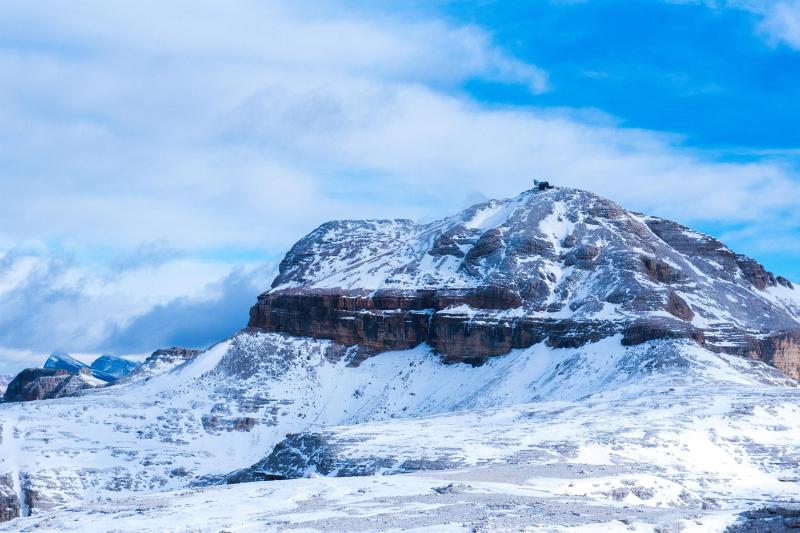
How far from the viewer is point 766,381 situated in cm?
11462

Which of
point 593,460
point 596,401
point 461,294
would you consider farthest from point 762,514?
point 461,294

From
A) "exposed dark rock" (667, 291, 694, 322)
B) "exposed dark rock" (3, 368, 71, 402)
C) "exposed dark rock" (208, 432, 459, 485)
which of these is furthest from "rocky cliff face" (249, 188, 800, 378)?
"exposed dark rock" (208, 432, 459, 485)

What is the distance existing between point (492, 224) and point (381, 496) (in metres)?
115

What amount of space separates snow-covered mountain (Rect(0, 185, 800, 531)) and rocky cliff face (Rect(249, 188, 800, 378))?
34 cm

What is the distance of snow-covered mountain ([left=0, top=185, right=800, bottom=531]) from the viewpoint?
43656 millimetres

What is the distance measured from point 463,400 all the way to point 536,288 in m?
22.7

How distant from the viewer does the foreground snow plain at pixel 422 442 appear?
39125 millimetres

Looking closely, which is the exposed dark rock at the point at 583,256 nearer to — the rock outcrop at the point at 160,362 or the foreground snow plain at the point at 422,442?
the foreground snow plain at the point at 422,442

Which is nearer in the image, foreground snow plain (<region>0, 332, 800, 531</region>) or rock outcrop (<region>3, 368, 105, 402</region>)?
foreground snow plain (<region>0, 332, 800, 531</region>)

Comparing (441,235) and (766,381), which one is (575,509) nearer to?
(766,381)

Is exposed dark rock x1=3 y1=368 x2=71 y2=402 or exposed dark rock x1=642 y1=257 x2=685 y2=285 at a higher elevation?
exposed dark rock x1=642 y1=257 x2=685 y2=285

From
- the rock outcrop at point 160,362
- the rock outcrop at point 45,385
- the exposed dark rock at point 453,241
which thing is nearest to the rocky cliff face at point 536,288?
the exposed dark rock at point 453,241

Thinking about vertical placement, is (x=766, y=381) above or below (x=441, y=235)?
below

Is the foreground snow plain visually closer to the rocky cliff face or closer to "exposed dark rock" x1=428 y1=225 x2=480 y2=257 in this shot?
the rocky cliff face
